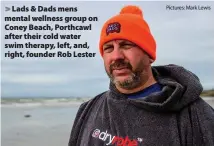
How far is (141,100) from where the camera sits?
1.17 meters

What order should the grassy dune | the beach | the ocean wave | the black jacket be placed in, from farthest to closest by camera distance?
the beach, the ocean wave, the grassy dune, the black jacket

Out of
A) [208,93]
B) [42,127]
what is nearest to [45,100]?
[42,127]

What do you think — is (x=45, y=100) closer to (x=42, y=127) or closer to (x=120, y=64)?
(x=42, y=127)

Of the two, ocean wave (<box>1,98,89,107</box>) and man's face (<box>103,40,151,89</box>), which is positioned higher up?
man's face (<box>103,40,151,89</box>)

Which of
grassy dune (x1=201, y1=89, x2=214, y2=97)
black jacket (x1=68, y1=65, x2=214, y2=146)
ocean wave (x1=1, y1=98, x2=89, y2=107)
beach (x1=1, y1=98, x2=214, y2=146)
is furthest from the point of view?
beach (x1=1, y1=98, x2=214, y2=146)

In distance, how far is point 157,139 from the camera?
44.6 inches

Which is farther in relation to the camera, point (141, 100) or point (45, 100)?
point (45, 100)

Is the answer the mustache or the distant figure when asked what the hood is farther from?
the mustache

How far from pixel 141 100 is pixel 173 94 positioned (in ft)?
0.33

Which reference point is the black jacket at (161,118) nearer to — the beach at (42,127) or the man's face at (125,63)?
the man's face at (125,63)

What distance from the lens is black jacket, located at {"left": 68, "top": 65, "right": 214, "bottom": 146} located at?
1112 mm

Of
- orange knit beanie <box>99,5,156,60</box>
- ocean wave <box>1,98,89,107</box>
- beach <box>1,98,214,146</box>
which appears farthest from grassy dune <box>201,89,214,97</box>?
orange knit beanie <box>99,5,156,60</box>

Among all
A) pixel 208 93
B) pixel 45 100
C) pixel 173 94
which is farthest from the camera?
pixel 45 100

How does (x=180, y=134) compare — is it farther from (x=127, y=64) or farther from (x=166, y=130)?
(x=127, y=64)
